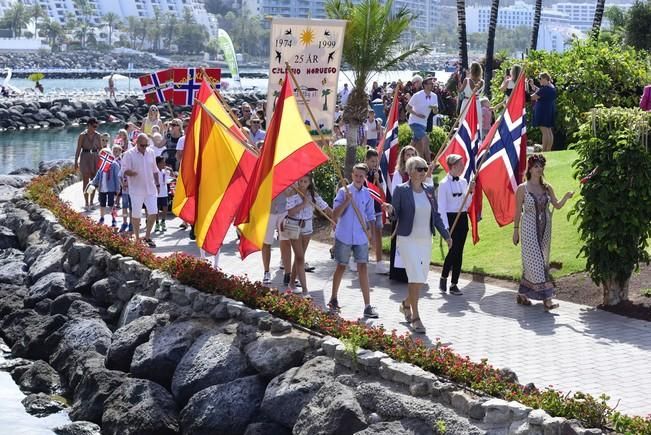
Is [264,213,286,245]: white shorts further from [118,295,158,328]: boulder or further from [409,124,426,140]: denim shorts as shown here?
[409,124,426,140]: denim shorts

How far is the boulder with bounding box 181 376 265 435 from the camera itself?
12227 millimetres

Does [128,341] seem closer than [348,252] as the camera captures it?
No

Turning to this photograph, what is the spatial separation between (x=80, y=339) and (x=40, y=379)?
0.77 meters

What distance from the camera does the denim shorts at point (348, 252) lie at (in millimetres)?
13602

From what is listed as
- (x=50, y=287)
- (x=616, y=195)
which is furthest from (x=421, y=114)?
(x=616, y=195)

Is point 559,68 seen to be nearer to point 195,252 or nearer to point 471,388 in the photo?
point 195,252

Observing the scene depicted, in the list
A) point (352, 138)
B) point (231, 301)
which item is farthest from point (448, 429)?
point (352, 138)

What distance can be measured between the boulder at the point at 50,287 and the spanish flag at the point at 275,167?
5.16 meters

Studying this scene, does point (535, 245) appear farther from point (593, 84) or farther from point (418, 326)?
point (593, 84)

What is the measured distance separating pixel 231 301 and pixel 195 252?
174 inches

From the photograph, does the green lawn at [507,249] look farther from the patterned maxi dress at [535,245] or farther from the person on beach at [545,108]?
the person on beach at [545,108]

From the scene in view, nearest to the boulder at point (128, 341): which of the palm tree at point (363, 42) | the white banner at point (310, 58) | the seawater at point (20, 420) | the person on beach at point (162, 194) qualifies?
the seawater at point (20, 420)

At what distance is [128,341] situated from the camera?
14.4m

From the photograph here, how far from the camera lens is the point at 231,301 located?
13.8 meters
